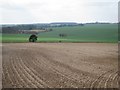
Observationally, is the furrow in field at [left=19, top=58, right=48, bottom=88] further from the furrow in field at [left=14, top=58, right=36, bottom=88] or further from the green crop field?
the green crop field

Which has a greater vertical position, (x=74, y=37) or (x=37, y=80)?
(x=74, y=37)

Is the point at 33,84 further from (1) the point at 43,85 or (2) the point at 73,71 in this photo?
(2) the point at 73,71

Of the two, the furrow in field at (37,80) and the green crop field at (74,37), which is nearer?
the furrow in field at (37,80)

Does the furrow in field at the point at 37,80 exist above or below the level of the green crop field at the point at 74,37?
below

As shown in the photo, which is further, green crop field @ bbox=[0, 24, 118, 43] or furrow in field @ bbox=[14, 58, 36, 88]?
green crop field @ bbox=[0, 24, 118, 43]

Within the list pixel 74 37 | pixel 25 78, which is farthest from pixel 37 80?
pixel 74 37

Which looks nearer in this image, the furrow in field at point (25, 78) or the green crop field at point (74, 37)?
the furrow in field at point (25, 78)

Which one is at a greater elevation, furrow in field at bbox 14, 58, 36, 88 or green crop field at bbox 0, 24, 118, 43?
green crop field at bbox 0, 24, 118, 43

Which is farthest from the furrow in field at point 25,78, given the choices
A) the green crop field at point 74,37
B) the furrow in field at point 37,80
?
the green crop field at point 74,37

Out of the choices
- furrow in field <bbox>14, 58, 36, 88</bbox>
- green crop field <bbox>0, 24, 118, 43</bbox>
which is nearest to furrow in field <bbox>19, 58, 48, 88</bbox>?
furrow in field <bbox>14, 58, 36, 88</bbox>

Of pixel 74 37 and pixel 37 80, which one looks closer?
pixel 37 80

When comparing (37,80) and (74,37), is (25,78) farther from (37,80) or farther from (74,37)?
(74,37)

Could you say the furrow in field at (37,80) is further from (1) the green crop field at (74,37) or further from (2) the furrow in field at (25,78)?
(1) the green crop field at (74,37)

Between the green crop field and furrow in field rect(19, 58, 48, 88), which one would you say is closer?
furrow in field rect(19, 58, 48, 88)
